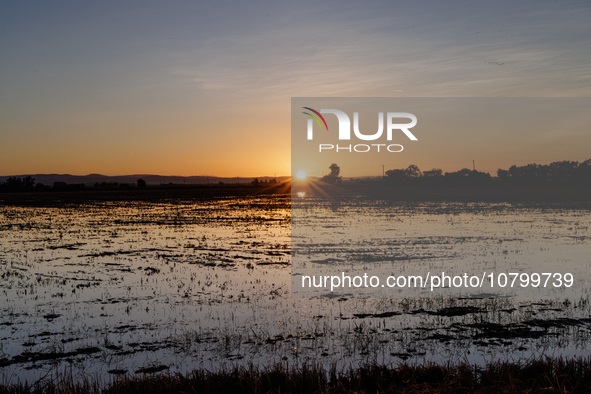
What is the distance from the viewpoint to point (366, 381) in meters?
6.92

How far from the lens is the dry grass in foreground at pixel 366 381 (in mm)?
6484

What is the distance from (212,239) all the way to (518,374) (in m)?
20.0

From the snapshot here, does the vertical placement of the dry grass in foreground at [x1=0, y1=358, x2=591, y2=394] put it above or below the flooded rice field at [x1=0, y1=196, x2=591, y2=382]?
Answer: above

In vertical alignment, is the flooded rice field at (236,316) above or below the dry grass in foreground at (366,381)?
below

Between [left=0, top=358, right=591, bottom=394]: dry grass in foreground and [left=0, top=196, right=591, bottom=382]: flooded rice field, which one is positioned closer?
[left=0, top=358, right=591, bottom=394]: dry grass in foreground

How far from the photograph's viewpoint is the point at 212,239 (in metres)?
25.2

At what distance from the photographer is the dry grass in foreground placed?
6484mm

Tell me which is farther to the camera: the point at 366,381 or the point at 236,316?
the point at 236,316

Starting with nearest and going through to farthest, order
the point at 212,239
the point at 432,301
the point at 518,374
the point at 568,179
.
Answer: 1. the point at 518,374
2. the point at 432,301
3. the point at 212,239
4. the point at 568,179

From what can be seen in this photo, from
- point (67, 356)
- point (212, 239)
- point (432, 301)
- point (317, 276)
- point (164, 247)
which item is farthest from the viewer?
point (212, 239)

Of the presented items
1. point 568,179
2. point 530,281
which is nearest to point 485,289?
point 530,281

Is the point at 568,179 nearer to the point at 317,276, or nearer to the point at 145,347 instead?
the point at 317,276

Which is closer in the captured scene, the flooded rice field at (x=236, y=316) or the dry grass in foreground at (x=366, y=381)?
the dry grass in foreground at (x=366, y=381)

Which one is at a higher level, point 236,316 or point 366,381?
point 366,381
